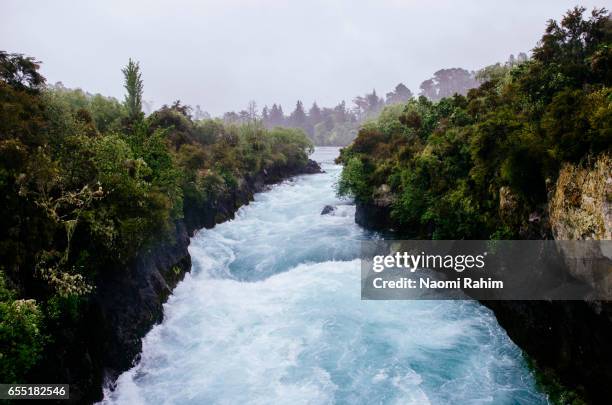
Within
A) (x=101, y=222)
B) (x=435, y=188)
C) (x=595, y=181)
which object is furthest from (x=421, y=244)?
(x=101, y=222)

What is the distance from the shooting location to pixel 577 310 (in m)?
10.3

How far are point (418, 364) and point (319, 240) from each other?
42.3 feet

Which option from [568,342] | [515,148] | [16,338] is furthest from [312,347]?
[515,148]

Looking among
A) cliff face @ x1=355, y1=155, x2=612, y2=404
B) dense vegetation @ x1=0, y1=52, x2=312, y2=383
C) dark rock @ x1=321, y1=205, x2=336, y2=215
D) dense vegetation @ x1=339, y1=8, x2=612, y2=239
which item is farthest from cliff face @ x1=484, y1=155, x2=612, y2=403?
dark rock @ x1=321, y1=205, x2=336, y2=215

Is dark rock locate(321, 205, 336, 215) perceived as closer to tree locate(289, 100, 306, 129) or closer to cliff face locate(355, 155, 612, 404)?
cliff face locate(355, 155, 612, 404)

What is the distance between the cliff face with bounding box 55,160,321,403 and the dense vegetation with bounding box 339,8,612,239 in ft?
41.8

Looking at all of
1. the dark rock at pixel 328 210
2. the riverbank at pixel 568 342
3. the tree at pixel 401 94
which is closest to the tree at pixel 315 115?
the tree at pixel 401 94

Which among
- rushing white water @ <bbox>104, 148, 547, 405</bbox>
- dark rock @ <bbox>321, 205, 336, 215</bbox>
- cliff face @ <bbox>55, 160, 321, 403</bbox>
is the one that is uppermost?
dark rock @ <bbox>321, 205, 336, 215</bbox>

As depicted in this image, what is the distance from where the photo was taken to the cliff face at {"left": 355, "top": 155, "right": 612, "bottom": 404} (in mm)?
9305

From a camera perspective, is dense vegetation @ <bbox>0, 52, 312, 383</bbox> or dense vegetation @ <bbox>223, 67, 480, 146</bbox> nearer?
dense vegetation @ <bbox>0, 52, 312, 383</bbox>

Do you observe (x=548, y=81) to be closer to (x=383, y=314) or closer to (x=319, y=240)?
(x=383, y=314)

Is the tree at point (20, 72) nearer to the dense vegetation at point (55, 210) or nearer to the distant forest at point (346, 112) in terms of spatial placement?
the dense vegetation at point (55, 210)

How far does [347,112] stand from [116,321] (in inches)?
5778

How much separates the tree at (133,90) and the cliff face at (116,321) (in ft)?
46.7
